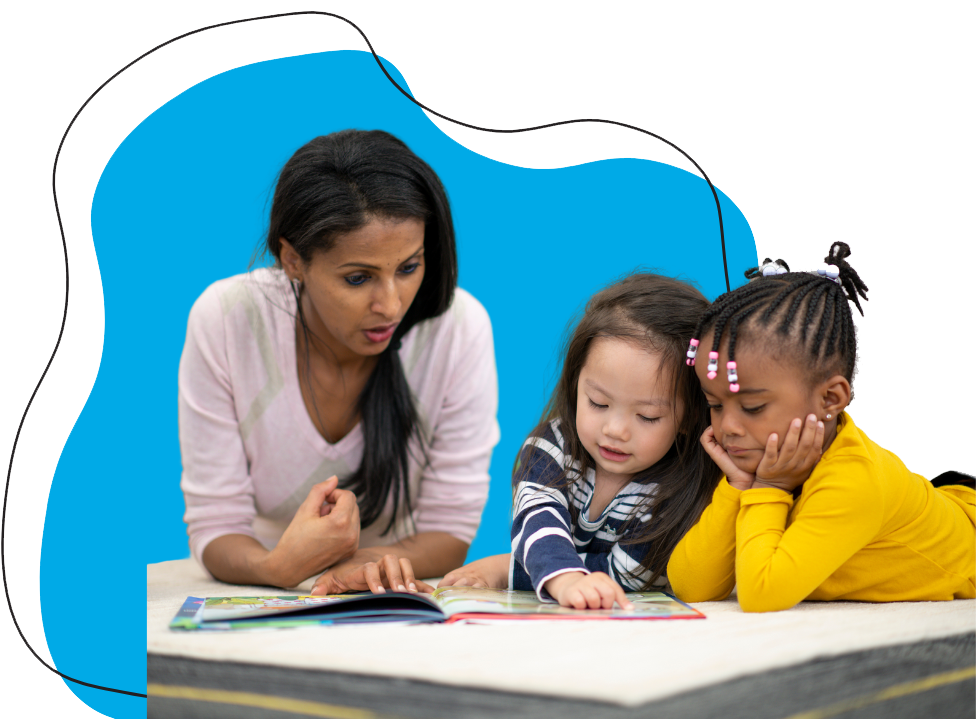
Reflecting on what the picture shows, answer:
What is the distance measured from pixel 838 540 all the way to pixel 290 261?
0.88 metres

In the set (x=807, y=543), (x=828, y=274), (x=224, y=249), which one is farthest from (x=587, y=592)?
(x=224, y=249)

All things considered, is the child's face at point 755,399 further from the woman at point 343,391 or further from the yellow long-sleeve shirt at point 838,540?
the woman at point 343,391

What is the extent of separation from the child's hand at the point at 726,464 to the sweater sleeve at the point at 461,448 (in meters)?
0.56

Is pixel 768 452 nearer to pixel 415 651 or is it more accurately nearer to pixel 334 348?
pixel 415 651

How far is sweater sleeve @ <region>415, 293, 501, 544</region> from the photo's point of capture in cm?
173

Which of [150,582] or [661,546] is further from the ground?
[661,546]

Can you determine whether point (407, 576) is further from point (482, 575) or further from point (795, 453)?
point (795, 453)

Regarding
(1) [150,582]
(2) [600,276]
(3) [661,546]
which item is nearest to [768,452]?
(3) [661,546]

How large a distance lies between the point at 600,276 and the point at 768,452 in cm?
58

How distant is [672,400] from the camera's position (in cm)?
131

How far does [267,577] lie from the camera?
4.94 feet

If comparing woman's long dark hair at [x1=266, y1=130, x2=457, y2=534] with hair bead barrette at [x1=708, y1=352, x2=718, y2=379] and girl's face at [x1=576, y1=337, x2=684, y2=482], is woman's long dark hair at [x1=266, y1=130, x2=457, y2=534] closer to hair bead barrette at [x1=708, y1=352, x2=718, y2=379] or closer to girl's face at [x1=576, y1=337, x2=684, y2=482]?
girl's face at [x1=576, y1=337, x2=684, y2=482]

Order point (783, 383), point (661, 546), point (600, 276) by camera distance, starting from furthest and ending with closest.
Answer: point (600, 276), point (661, 546), point (783, 383)

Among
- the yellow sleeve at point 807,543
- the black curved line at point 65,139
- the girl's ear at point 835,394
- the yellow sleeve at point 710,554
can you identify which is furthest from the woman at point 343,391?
the girl's ear at point 835,394
